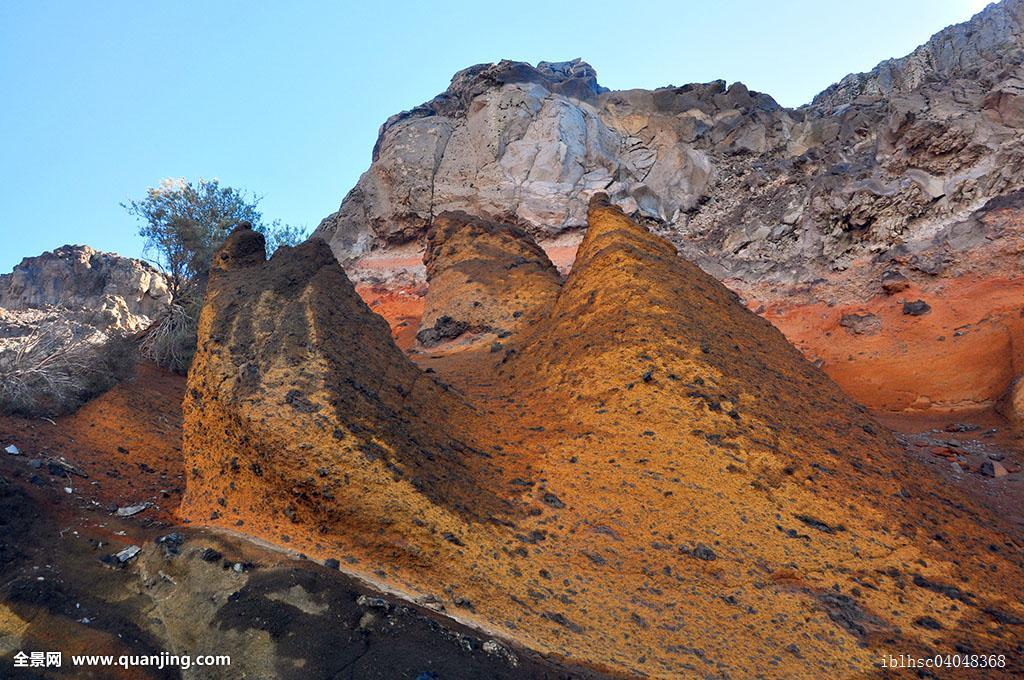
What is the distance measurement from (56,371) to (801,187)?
58.2 feet

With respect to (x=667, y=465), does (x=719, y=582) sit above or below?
below

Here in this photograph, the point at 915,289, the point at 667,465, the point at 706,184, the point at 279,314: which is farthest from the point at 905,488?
the point at 706,184

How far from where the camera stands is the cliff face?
12906 mm

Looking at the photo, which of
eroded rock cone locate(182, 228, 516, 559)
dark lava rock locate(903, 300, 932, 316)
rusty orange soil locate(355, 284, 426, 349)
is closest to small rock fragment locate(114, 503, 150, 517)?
eroded rock cone locate(182, 228, 516, 559)

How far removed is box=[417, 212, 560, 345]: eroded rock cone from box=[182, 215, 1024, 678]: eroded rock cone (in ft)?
10.9

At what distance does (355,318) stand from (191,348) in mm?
6807

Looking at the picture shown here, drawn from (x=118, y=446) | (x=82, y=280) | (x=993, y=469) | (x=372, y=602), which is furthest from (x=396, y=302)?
(x=372, y=602)

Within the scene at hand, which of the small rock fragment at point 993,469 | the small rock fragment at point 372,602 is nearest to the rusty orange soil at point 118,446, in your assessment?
the small rock fragment at point 372,602

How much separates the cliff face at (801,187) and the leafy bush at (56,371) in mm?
11743

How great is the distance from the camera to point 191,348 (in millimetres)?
10797

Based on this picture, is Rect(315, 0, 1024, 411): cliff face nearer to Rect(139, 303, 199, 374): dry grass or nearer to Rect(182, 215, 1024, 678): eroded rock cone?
→ Rect(182, 215, 1024, 678): eroded rock cone

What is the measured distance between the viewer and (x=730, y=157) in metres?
21.6

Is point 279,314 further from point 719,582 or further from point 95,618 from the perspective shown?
point 719,582

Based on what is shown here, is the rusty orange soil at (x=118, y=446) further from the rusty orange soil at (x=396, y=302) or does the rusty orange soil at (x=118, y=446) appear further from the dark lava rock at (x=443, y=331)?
the rusty orange soil at (x=396, y=302)
